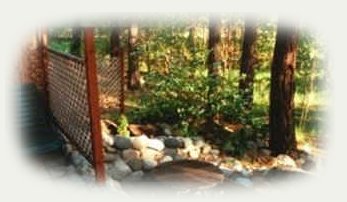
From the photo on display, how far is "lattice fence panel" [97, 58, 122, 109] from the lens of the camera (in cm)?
902

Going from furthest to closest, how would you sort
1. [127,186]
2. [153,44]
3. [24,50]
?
[153,44] → [24,50] → [127,186]

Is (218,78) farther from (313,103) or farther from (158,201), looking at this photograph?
(158,201)

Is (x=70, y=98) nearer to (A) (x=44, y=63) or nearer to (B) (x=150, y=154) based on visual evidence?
(A) (x=44, y=63)

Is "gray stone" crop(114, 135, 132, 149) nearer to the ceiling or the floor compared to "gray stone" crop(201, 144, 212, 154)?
nearer to the ceiling

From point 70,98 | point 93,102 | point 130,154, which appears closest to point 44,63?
point 70,98

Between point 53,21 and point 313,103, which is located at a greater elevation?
point 53,21

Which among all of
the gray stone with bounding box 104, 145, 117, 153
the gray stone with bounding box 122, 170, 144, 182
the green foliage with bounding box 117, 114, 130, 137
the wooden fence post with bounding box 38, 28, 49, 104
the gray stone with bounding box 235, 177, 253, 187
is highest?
the wooden fence post with bounding box 38, 28, 49, 104

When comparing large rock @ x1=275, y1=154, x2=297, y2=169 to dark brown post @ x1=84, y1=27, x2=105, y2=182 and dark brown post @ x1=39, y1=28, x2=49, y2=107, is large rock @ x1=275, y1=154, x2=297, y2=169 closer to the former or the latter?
dark brown post @ x1=84, y1=27, x2=105, y2=182

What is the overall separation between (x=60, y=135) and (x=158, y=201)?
1.99 meters

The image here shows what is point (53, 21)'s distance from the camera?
686 centimetres

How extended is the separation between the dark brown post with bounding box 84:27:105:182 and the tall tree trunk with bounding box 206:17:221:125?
3.67m

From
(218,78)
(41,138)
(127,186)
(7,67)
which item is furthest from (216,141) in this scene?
(7,67)

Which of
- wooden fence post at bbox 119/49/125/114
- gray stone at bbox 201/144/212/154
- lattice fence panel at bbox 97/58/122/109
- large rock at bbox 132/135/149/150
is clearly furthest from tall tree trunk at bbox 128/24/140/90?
large rock at bbox 132/135/149/150

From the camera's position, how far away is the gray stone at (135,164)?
21.8ft
